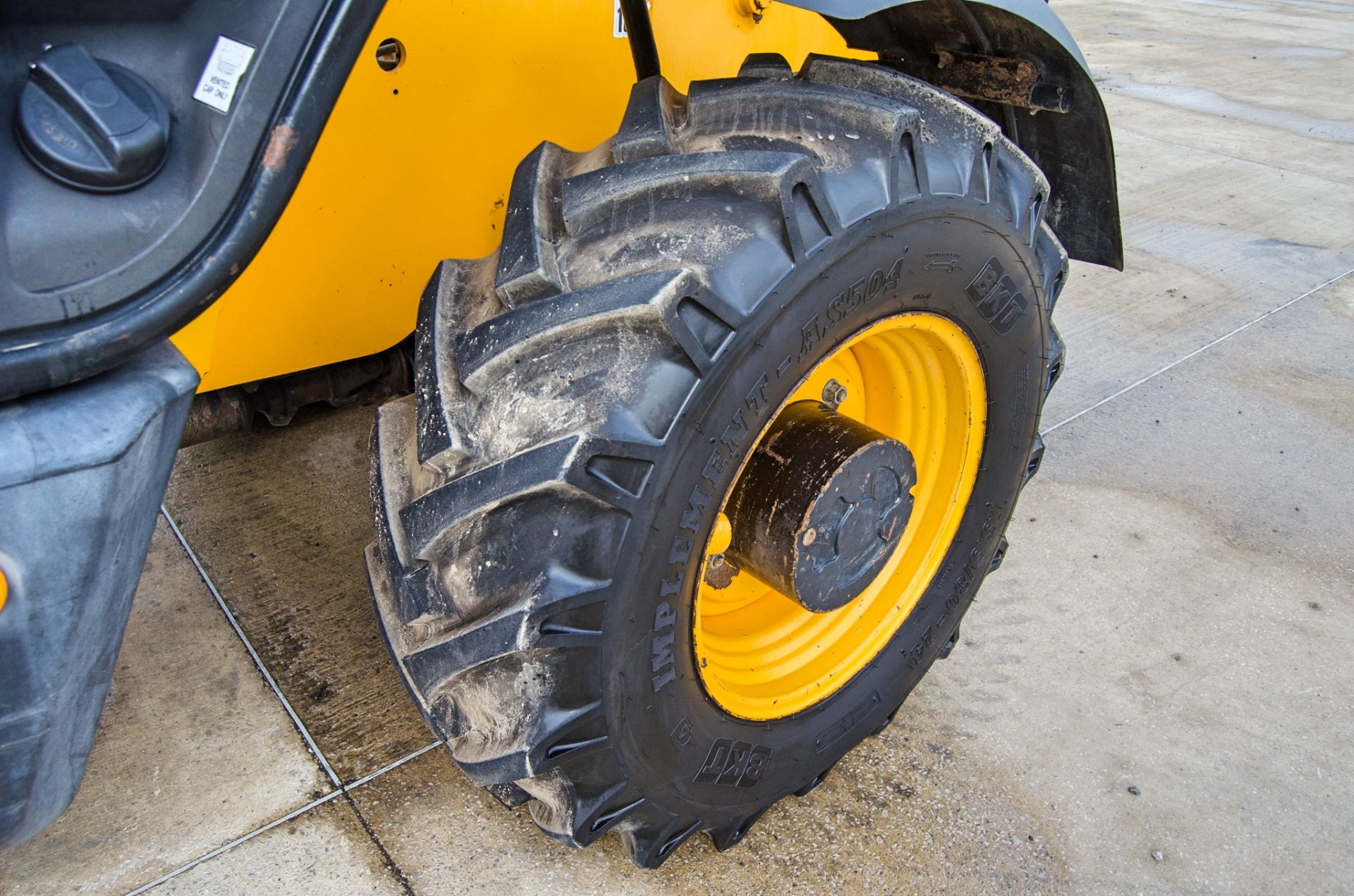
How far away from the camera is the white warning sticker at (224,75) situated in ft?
3.21

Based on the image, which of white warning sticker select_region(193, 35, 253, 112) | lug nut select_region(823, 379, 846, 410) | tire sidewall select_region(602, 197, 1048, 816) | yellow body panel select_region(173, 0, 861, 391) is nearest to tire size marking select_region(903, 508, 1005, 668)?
tire sidewall select_region(602, 197, 1048, 816)

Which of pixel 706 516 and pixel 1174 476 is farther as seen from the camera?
pixel 1174 476

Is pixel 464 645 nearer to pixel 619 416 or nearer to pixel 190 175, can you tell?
pixel 619 416

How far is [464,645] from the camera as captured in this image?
135 centimetres

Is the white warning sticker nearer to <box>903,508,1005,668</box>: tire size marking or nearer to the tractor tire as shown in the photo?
the tractor tire

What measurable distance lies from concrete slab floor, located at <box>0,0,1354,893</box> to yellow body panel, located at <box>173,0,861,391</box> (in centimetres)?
70

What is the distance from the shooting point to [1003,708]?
2182 mm

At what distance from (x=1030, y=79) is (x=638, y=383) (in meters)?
1.04

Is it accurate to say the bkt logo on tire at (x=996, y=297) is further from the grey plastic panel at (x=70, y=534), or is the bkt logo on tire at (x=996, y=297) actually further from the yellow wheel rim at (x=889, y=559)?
the grey plastic panel at (x=70, y=534)

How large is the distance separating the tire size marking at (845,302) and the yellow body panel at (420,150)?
0.74m

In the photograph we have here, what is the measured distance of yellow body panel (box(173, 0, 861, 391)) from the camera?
1688 millimetres

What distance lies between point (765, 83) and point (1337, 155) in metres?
5.39

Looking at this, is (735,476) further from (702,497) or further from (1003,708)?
(1003,708)

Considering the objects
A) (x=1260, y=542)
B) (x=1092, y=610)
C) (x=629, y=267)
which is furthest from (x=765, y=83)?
(x=1260, y=542)
